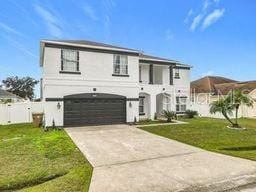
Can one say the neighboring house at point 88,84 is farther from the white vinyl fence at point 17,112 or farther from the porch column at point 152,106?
the white vinyl fence at point 17,112

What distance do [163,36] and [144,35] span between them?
2.52 meters

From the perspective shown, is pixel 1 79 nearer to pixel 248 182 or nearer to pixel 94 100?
pixel 94 100

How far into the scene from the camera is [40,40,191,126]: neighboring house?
55.2 feet

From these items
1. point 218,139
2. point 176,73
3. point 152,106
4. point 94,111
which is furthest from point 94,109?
point 176,73

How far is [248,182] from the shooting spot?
6895 millimetres

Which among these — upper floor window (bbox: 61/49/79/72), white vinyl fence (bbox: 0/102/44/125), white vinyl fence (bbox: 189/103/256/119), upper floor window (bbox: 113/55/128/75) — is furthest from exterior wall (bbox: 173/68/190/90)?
white vinyl fence (bbox: 0/102/44/125)

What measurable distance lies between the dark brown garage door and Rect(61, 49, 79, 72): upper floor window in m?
2.02

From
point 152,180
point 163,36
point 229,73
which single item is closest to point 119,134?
point 152,180

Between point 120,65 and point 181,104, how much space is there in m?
9.90

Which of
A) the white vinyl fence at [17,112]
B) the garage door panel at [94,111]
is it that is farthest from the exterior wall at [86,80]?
the white vinyl fence at [17,112]

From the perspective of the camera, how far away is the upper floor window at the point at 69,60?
17188mm

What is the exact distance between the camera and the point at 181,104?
26.2 m

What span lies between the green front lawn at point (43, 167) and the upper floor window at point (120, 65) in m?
8.55

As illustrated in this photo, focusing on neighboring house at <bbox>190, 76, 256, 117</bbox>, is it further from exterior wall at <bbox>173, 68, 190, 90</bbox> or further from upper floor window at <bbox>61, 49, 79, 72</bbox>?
upper floor window at <bbox>61, 49, 79, 72</bbox>
